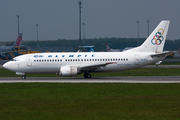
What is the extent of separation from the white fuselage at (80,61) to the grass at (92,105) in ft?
45.0

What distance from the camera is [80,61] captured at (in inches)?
1431

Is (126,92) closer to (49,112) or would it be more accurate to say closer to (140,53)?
(49,112)

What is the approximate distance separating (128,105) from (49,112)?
16.1 feet

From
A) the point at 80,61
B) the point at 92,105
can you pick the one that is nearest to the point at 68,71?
the point at 80,61

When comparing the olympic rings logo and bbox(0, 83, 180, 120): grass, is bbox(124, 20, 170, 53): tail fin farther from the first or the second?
bbox(0, 83, 180, 120): grass

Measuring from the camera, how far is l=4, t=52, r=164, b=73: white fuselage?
119 feet

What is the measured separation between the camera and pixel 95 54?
36.8 m

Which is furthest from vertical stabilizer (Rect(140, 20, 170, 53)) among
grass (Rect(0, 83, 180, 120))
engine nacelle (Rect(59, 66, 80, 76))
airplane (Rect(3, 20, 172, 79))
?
grass (Rect(0, 83, 180, 120))

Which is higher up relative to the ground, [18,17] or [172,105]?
[18,17]

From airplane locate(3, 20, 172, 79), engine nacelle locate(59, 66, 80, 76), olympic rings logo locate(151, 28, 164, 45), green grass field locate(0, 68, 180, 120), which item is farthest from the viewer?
olympic rings logo locate(151, 28, 164, 45)

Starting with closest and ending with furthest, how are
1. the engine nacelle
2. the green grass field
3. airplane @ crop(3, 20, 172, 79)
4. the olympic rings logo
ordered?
the green grass field, the engine nacelle, airplane @ crop(3, 20, 172, 79), the olympic rings logo

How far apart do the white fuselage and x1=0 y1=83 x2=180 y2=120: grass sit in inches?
540

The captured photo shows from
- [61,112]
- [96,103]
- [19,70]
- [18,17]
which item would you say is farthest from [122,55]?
[18,17]

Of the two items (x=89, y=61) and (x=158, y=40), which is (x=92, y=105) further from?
(x=158, y=40)
